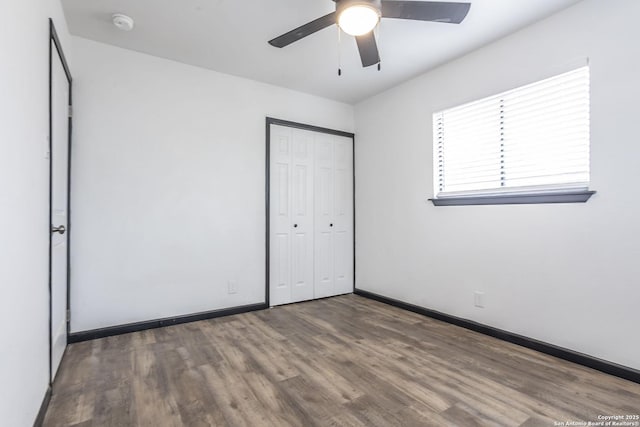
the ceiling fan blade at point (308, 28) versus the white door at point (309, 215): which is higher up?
the ceiling fan blade at point (308, 28)

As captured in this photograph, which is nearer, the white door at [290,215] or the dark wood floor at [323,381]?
the dark wood floor at [323,381]

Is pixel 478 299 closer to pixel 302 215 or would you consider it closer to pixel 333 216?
pixel 333 216

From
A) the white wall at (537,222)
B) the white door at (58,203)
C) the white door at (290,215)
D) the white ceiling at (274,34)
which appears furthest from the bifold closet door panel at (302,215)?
the white door at (58,203)

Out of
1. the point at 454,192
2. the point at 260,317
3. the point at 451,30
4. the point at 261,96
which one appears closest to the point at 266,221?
the point at 260,317

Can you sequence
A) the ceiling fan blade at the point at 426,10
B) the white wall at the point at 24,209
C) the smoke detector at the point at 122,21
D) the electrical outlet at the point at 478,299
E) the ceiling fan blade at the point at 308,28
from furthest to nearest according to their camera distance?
the electrical outlet at the point at 478,299, the smoke detector at the point at 122,21, the ceiling fan blade at the point at 308,28, the ceiling fan blade at the point at 426,10, the white wall at the point at 24,209

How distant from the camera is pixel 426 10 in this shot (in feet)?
6.01

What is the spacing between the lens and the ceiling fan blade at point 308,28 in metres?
1.88

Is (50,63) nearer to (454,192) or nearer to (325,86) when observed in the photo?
(325,86)

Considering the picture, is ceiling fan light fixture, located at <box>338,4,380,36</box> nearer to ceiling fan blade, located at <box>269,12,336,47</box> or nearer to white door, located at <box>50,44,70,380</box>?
ceiling fan blade, located at <box>269,12,336,47</box>

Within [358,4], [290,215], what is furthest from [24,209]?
[290,215]

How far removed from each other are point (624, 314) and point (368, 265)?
8.10 ft

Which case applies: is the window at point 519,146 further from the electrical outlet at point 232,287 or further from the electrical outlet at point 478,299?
the electrical outlet at point 232,287

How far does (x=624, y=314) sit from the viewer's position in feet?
6.68

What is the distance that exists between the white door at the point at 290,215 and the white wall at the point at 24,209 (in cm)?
212
